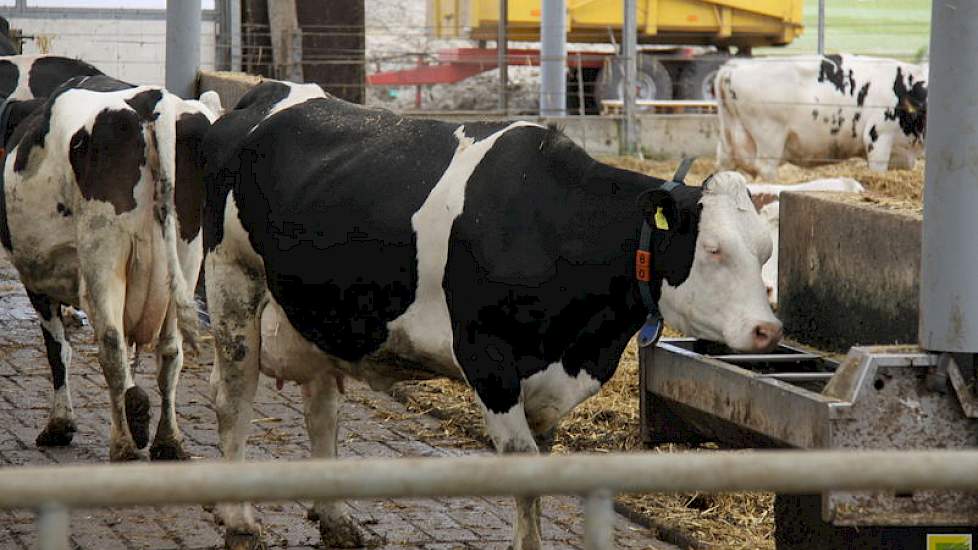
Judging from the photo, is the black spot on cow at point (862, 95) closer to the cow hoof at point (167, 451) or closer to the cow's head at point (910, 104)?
the cow's head at point (910, 104)

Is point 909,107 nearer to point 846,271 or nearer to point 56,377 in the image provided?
point 846,271

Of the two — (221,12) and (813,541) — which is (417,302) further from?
(221,12)

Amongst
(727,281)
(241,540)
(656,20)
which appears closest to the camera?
(727,281)

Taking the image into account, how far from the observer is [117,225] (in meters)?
7.33

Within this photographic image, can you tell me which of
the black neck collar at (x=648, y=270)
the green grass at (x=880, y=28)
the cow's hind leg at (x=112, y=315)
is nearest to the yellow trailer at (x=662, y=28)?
the green grass at (x=880, y=28)

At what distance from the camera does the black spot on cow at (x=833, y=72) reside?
18.8 metres

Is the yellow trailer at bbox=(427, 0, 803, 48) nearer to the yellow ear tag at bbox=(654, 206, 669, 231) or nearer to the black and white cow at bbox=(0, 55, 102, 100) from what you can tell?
the black and white cow at bbox=(0, 55, 102, 100)

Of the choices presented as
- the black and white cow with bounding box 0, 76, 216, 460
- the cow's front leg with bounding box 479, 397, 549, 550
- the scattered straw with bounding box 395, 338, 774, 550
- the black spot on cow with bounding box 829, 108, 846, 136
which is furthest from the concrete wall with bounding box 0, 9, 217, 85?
the cow's front leg with bounding box 479, 397, 549, 550

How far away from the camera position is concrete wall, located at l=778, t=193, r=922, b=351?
19.7 ft

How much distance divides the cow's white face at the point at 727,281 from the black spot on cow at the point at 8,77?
6.34 meters

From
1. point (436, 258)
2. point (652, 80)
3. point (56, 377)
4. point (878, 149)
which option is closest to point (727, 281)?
point (436, 258)

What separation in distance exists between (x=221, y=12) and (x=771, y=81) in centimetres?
767

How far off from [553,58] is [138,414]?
13054mm

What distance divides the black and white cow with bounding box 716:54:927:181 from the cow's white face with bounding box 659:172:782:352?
524 inches
